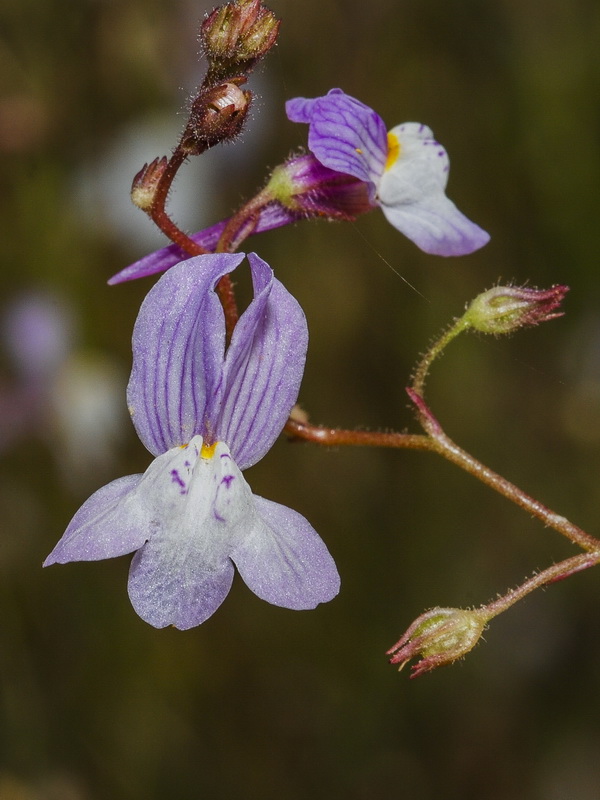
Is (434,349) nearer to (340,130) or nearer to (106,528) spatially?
(340,130)

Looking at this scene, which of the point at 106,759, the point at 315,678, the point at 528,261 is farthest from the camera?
the point at 528,261

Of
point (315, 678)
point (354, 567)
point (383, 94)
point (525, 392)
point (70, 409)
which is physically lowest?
point (315, 678)

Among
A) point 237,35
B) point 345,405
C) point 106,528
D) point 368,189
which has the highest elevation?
point 237,35

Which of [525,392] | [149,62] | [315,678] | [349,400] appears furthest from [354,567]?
[149,62]

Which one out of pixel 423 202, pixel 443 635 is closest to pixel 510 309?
pixel 423 202

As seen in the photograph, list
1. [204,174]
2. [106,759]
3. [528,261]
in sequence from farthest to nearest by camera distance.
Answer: [204,174] → [528,261] → [106,759]

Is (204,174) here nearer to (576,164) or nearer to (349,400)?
(349,400)

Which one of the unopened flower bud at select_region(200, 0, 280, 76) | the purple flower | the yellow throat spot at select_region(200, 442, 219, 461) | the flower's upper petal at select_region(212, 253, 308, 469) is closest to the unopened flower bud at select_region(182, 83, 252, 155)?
the unopened flower bud at select_region(200, 0, 280, 76)

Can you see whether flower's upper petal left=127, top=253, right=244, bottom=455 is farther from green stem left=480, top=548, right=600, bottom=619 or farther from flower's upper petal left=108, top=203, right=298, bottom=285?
green stem left=480, top=548, right=600, bottom=619
